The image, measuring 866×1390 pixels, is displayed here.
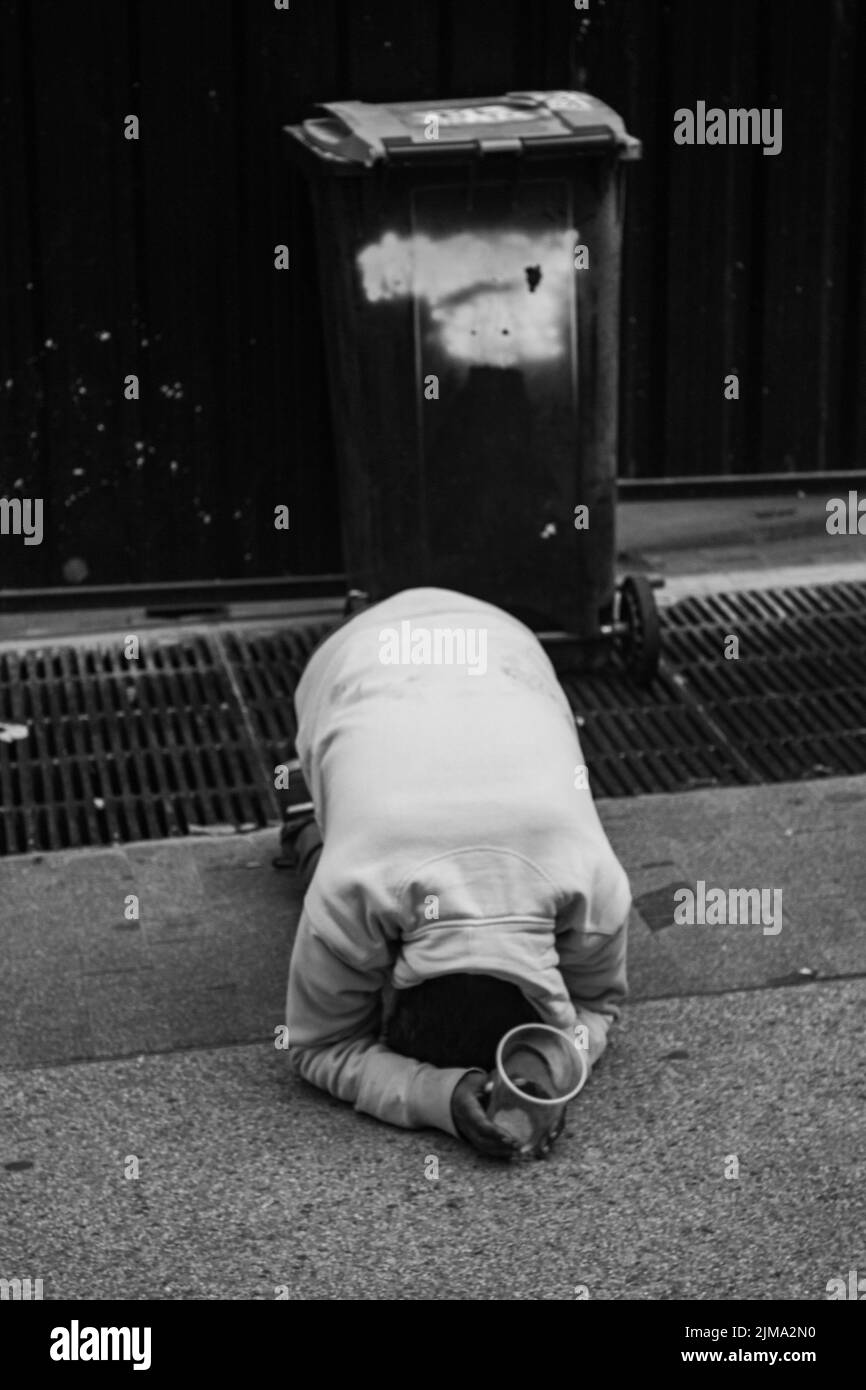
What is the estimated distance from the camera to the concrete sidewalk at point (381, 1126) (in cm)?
342

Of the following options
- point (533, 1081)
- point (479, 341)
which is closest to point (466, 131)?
point (479, 341)

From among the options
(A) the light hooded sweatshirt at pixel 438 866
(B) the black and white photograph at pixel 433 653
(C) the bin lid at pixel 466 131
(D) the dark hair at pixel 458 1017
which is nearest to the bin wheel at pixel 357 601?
(B) the black and white photograph at pixel 433 653

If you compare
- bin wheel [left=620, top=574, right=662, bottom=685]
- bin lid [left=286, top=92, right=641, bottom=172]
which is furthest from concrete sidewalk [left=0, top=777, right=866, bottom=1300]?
bin lid [left=286, top=92, right=641, bottom=172]

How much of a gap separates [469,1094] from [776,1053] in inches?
28.8

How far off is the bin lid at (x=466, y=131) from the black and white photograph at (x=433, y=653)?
21mm

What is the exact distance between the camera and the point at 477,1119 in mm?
3650

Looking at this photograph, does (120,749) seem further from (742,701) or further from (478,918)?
(478,918)

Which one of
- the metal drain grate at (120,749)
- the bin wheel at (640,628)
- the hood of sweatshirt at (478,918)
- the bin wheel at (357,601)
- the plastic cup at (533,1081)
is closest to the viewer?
the hood of sweatshirt at (478,918)

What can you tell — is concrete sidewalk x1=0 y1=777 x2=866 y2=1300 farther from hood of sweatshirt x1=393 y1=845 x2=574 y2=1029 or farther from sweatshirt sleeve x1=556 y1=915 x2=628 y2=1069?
hood of sweatshirt x1=393 y1=845 x2=574 y2=1029

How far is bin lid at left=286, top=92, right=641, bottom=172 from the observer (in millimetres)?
5250

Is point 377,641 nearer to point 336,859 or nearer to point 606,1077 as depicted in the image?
point 336,859

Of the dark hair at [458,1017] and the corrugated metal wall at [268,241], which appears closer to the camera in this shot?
the dark hair at [458,1017]

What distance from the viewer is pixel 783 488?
6746 millimetres

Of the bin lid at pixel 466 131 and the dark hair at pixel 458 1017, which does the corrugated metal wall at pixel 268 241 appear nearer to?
the bin lid at pixel 466 131
